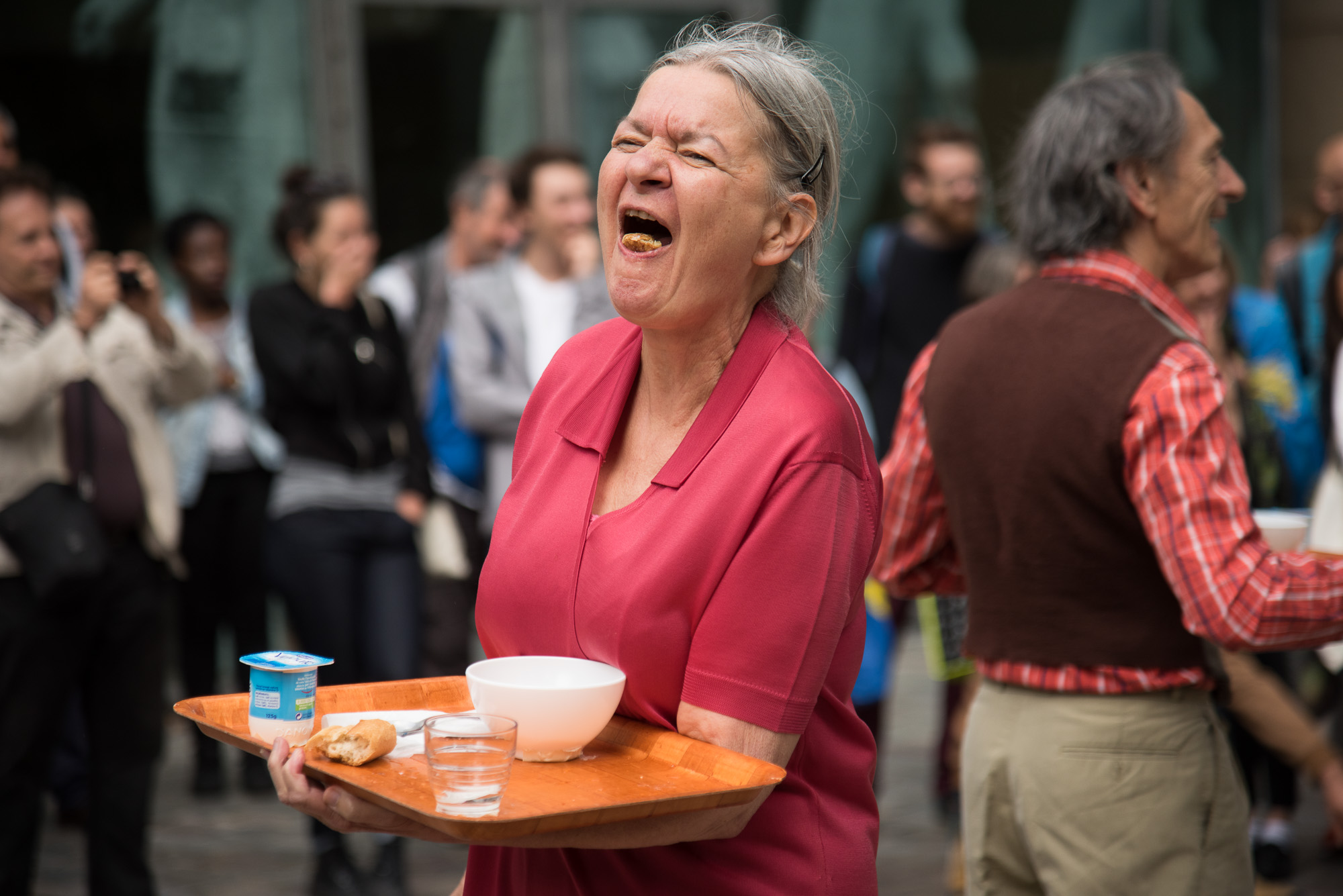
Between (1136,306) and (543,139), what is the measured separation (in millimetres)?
7066

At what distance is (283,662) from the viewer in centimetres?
188

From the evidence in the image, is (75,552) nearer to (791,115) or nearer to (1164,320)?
(791,115)

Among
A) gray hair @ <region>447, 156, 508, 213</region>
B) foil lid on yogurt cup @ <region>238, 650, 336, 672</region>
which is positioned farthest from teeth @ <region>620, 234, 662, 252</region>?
gray hair @ <region>447, 156, 508, 213</region>

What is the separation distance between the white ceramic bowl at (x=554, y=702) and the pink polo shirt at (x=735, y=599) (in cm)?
7

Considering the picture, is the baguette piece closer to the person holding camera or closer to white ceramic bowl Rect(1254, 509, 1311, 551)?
white ceramic bowl Rect(1254, 509, 1311, 551)

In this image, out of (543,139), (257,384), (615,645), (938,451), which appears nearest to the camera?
(615,645)

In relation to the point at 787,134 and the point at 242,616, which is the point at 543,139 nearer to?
the point at 242,616

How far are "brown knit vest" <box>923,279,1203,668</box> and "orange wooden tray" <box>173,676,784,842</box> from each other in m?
0.98

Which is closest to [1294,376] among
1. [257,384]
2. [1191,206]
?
[1191,206]

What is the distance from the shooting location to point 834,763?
1.95 meters

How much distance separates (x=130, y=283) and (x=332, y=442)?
3.11 feet

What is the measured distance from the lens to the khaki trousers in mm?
2508

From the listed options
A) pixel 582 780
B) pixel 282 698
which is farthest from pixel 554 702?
pixel 282 698

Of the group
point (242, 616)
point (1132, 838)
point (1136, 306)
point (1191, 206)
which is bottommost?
point (242, 616)
